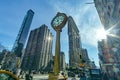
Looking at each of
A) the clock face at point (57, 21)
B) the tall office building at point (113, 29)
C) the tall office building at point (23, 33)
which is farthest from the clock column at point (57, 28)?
the tall office building at point (23, 33)

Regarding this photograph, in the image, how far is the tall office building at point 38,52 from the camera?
82.2 m

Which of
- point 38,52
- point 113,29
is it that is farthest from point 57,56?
point 38,52

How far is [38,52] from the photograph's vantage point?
86688mm

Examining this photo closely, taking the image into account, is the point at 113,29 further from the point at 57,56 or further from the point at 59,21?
the point at 57,56

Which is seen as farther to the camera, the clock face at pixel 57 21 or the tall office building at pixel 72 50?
the tall office building at pixel 72 50

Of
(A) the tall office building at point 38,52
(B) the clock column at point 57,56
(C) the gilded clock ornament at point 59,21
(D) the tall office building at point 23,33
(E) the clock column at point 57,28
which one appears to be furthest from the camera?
(D) the tall office building at point 23,33

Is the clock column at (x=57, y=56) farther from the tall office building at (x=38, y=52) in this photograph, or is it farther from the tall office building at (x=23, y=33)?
the tall office building at (x=23, y=33)

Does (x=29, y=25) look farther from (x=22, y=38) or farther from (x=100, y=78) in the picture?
(x=100, y=78)

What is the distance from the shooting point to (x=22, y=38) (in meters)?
113

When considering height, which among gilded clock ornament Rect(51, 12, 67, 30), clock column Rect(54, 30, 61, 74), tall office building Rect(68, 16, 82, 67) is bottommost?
clock column Rect(54, 30, 61, 74)

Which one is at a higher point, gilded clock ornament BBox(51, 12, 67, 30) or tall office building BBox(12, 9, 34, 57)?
tall office building BBox(12, 9, 34, 57)

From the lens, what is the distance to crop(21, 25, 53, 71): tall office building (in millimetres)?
82250

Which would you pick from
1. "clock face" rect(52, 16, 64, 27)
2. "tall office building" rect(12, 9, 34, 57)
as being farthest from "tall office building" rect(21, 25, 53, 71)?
"clock face" rect(52, 16, 64, 27)

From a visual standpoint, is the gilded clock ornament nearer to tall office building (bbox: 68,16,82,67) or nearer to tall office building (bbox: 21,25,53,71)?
tall office building (bbox: 21,25,53,71)
